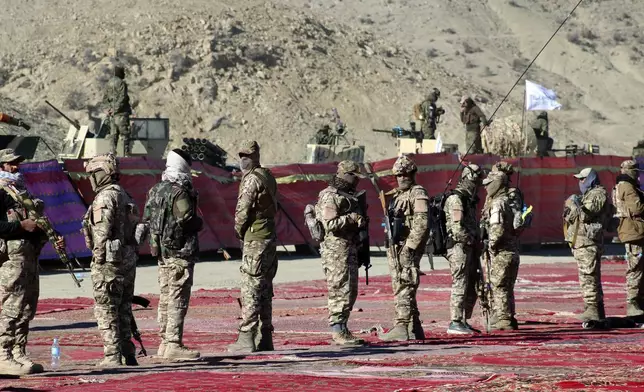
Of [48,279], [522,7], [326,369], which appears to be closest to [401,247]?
[326,369]

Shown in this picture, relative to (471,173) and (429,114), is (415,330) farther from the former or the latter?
(429,114)

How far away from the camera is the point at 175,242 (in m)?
12.7

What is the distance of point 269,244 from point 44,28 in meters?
57.7

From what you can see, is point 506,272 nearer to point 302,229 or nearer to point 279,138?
point 302,229

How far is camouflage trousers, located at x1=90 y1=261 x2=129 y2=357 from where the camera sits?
40.1ft

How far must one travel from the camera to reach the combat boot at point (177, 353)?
1271 centimetres

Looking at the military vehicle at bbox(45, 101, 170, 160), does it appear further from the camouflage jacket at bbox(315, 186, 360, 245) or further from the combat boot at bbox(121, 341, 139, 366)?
the combat boot at bbox(121, 341, 139, 366)

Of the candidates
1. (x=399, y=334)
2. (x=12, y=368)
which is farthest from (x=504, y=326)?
(x=12, y=368)

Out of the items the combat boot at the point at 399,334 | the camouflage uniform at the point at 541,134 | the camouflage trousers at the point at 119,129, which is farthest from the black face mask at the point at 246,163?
the camouflage uniform at the point at 541,134

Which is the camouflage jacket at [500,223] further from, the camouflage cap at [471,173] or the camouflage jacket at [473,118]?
the camouflage jacket at [473,118]

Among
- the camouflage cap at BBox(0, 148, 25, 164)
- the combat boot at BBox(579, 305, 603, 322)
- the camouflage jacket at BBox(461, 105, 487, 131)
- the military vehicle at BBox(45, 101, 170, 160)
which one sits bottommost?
the combat boot at BBox(579, 305, 603, 322)

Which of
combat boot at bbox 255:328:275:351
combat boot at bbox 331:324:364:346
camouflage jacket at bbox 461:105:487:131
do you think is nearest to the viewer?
combat boot at bbox 255:328:275:351

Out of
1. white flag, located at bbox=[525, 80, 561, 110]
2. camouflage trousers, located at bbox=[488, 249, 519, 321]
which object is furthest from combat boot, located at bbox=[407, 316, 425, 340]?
white flag, located at bbox=[525, 80, 561, 110]

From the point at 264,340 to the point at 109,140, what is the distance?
69.2 ft
